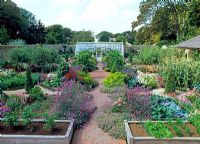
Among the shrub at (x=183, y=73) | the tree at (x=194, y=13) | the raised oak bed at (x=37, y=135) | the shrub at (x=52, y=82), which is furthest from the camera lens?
the tree at (x=194, y=13)

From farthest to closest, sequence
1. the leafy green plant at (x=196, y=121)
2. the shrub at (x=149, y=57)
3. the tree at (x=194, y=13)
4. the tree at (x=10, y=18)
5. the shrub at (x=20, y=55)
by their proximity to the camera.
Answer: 1. the tree at (x=10, y=18)
2. the tree at (x=194, y=13)
3. the shrub at (x=149, y=57)
4. the shrub at (x=20, y=55)
5. the leafy green plant at (x=196, y=121)

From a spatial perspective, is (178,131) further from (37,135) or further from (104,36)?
(104,36)

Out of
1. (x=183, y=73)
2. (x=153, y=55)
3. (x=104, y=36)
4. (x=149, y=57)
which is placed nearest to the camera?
(x=183, y=73)

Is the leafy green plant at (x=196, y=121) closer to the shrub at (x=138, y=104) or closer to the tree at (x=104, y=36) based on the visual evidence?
the shrub at (x=138, y=104)

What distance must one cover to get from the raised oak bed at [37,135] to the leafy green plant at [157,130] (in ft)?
7.36

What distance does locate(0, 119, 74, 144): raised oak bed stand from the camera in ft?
28.0

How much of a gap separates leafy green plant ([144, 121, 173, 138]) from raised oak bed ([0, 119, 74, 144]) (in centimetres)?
224

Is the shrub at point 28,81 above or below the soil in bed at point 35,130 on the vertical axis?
above

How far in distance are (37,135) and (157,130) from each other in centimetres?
333

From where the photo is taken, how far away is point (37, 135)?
344 inches

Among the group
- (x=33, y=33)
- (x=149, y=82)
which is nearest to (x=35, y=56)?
(x=149, y=82)

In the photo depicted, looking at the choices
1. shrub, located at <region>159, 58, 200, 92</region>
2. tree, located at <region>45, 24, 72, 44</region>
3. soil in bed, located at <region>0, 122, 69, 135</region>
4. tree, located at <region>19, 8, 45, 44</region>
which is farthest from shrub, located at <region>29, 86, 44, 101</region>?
tree, located at <region>19, 8, 45, 44</region>

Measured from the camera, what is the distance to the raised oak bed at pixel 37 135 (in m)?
8.54

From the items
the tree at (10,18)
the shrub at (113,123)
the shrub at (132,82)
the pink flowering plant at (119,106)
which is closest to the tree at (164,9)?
the tree at (10,18)
